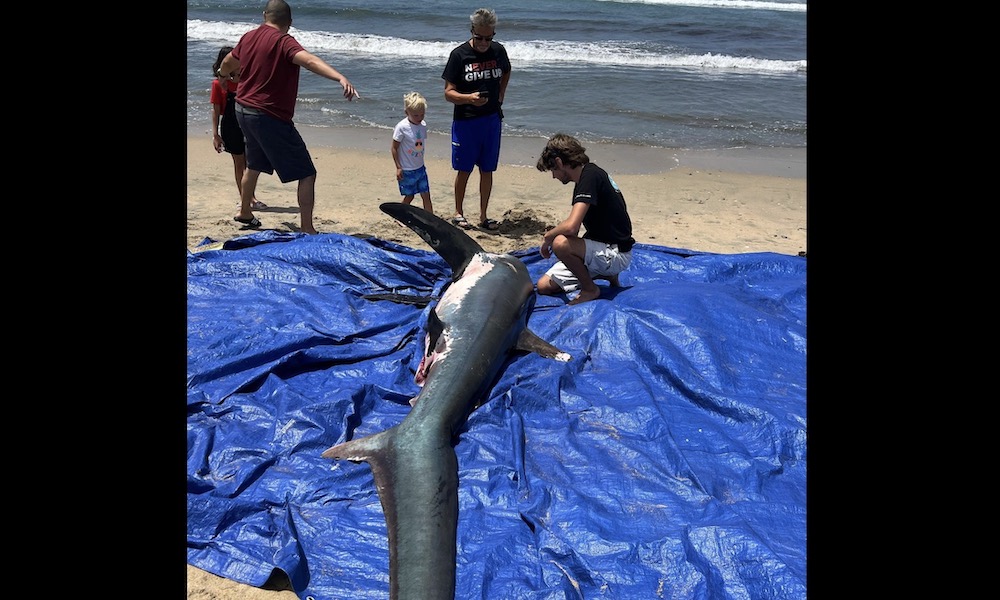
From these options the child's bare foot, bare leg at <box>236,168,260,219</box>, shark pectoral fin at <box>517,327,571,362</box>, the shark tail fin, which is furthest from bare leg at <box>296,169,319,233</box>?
the shark tail fin

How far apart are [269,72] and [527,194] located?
12.6ft

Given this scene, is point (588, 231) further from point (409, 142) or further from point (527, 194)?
point (527, 194)

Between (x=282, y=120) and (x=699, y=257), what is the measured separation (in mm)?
3969

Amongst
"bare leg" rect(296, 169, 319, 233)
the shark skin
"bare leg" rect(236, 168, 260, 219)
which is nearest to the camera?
the shark skin

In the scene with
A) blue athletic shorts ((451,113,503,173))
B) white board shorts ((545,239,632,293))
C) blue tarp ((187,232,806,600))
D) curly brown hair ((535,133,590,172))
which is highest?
blue athletic shorts ((451,113,503,173))

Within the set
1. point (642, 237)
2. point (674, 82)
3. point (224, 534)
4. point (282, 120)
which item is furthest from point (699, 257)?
point (674, 82)

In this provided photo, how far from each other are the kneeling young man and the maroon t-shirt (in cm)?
265

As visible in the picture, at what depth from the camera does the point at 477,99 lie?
8031 mm

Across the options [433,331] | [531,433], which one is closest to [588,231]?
[433,331]

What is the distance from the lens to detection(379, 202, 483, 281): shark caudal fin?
6227 millimetres

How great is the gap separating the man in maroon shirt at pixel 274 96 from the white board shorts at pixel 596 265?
2.61 m

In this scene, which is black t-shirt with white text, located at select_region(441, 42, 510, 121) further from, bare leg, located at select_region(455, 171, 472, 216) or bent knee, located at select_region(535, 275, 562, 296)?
bent knee, located at select_region(535, 275, 562, 296)

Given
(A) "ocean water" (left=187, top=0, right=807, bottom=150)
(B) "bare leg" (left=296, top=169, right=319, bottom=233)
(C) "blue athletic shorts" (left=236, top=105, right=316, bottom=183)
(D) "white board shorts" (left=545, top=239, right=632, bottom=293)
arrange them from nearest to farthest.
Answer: (D) "white board shorts" (left=545, top=239, right=632, bottom=293)
(C) "blue athletic shorts" (left=236, top=105, right=316, bottom=183)
(B) "bare leg" (left=296, top=169, right=319, bottom=233)
(A) "ocean water" (left=187, top=0, right=807, bottom=150)

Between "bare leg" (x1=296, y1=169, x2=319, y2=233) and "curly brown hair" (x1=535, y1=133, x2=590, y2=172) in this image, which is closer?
"curly brown hair" (x1=535, y1=133, x2=590, y2=172)
